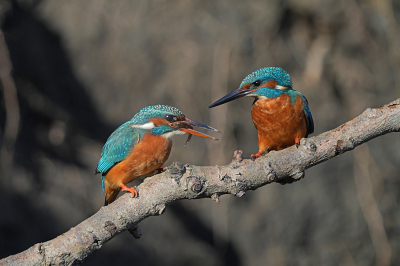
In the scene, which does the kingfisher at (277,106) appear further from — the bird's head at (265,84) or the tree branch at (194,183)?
the tree branch at (194,183)

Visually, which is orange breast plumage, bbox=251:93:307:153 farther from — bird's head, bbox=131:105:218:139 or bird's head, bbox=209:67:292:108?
bird's head, bbox=131:105:218:139

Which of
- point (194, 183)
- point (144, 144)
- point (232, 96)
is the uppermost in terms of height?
point (232, 96)

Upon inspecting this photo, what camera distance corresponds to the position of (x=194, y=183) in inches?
58.0

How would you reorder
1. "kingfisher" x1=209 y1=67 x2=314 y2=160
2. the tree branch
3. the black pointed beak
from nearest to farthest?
1. the tree branch
2. the black pointed beak
3. "kingfisher" x1=209 y1=67 x2=314 y2=160

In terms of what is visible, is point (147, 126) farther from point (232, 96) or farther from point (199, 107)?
point (199, 107)

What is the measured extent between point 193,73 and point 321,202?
6.86ft

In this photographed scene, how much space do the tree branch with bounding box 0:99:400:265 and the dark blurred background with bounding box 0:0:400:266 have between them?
1.98 m

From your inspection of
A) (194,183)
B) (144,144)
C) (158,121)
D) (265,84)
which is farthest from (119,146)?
(265,84)

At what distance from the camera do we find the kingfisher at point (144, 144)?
72.3 inches

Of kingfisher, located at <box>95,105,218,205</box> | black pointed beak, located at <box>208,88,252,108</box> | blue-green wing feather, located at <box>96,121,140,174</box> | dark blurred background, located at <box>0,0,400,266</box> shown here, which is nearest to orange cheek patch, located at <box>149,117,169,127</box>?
kingfisher, located at <box>95,105,218,205</box>

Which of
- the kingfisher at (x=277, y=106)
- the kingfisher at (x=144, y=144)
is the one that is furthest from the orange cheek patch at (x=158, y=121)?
the kingfisher at (x=277, y=106)

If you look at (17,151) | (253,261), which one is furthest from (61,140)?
(253,261)

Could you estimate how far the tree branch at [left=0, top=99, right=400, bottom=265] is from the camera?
1432mm

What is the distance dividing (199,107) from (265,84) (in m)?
1.69
